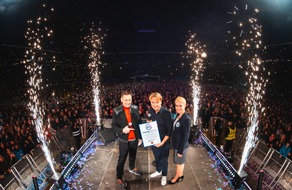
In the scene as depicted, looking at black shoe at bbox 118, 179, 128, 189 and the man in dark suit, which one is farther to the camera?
black shoe at bbox 118, 179, 128, 189

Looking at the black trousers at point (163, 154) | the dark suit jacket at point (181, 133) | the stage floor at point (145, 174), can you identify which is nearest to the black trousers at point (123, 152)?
the stage floor at point (145, 174)

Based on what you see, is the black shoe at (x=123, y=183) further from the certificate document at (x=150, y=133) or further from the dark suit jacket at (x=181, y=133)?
the dark suit jacket at (x=181, y=133)

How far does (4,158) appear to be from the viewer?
21.5ft

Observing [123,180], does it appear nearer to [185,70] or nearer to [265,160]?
[265,160]

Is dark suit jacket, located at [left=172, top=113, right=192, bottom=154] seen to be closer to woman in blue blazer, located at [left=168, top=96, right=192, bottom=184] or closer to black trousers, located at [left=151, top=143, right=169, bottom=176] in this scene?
woman in blue blazer, located at [left=168, top=96, right=192, bottom=184]

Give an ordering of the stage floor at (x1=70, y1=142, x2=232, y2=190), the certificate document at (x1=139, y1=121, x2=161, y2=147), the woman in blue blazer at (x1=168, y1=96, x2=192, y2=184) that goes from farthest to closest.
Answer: the stage floor at (x1=70, y1=142, x2=232, y2=190) < the certificate document at (x1=139, y1=121, x2=161, y2=147) < the woman in blue blazer at (x1=168, y1=96, x2=192, y2=184)

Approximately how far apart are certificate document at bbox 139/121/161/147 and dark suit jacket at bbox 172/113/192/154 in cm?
39

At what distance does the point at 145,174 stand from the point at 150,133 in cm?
150

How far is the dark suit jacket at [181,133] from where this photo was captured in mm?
4203

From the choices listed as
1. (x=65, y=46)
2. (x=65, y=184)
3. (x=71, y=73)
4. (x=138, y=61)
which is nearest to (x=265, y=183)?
(x=65, y=184)

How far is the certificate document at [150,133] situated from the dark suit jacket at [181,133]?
392mm

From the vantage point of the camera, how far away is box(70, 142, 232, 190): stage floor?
481cm

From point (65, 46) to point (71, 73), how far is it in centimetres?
390

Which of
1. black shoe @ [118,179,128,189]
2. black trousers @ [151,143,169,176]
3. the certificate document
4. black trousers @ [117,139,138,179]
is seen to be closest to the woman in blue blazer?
black trousers @ [151,143,169,176]
